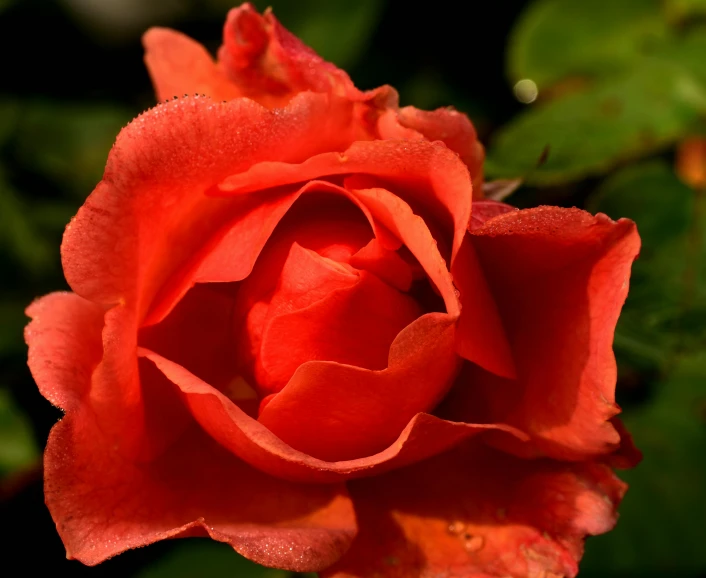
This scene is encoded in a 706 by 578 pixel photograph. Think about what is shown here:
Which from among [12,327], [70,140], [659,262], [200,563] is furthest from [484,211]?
[70,140]

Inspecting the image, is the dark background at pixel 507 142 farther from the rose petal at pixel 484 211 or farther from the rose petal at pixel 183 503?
the rose petal at pixel 183 503

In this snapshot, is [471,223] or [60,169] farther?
[60,169]

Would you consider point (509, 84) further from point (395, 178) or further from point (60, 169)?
point (395, 178)

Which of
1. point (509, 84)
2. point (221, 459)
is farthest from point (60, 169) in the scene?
point (221, 459)

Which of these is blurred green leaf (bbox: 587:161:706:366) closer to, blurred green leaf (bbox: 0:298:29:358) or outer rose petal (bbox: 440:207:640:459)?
outer rose petal (bbox: 440:207:640:459)

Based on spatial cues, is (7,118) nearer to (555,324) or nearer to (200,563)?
(200,563)

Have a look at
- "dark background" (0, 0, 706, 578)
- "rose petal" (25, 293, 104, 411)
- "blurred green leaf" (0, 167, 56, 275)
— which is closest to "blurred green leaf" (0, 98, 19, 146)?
"dark background" (0, 0, 706, 578)
